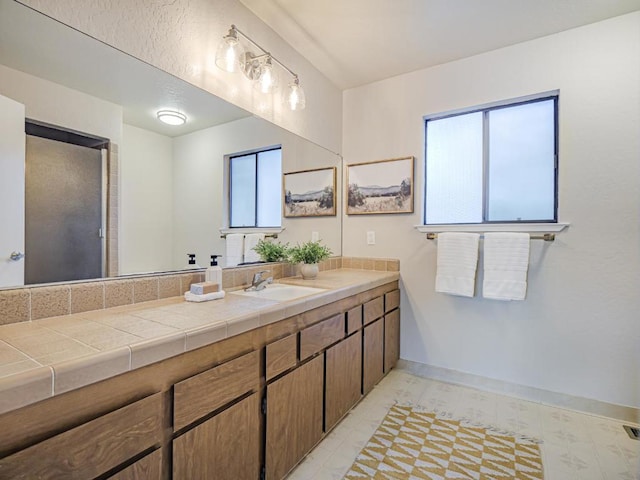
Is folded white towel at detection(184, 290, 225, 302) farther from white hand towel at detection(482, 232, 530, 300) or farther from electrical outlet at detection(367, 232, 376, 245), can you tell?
white hand towel at detection(482, 232, 530, 300)

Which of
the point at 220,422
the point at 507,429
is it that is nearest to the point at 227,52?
the point at 220,422

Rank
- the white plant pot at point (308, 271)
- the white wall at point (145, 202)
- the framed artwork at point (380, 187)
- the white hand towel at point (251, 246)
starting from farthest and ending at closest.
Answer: the framed artwork at point (380, 187) → the white plant pot at point (308, 271) → the white hand towel at point (251, 246) → the white wall at point (145, 202)

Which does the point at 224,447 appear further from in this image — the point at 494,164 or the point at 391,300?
the point at 494,164

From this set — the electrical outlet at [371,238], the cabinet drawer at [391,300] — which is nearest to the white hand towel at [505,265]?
the cabinet drawer at [391,300]

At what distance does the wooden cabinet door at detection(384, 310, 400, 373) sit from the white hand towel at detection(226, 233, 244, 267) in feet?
3.96

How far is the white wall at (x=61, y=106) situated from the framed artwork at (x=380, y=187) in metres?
1.93

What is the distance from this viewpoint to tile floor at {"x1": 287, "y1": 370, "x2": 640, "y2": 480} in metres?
1.59

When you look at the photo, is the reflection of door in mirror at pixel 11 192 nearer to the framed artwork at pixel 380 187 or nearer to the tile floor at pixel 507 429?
the tile floor at pixel 507 429

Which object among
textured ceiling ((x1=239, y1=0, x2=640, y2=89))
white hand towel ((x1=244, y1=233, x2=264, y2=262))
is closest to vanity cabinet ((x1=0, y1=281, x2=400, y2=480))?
white hand towel ((x1=244, y1=233, x2=264, y2=262))

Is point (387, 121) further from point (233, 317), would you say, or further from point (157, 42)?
point (233, 317)

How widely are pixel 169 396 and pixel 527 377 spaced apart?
2.37 meters

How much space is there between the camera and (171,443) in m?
0.96

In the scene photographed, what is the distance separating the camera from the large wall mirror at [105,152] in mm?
1092

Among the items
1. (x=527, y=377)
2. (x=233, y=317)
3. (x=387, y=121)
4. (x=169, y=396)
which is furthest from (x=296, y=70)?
(x=527, y=377)
